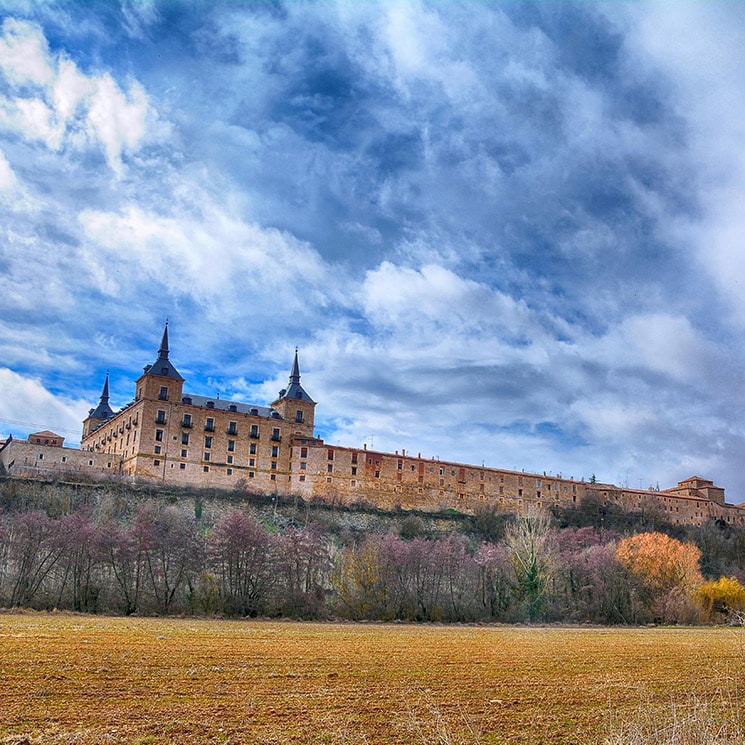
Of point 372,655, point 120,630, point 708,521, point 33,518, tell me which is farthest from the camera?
point 708,521

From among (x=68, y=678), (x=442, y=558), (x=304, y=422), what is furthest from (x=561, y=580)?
(x=68, y=678)

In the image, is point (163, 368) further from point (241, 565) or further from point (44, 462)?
point (241, 565)

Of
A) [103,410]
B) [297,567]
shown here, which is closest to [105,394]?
[103,410]

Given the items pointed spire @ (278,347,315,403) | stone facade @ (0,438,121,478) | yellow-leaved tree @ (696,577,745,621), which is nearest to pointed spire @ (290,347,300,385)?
pointed spire @ (278,347,315,403)

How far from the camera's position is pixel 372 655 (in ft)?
94.1

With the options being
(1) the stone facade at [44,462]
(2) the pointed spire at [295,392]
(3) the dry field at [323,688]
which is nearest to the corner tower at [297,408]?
(2) the pointed spire at [295,392]

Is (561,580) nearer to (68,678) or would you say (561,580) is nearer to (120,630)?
(120,630)

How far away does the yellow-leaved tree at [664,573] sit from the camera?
68.9 metres

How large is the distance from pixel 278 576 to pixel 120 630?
2278cm

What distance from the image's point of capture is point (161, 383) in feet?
315

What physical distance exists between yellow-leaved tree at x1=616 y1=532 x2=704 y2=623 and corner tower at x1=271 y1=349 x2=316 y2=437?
46234mm

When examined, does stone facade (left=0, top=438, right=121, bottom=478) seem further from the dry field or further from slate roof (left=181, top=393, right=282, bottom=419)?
the dry field

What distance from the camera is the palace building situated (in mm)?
91438

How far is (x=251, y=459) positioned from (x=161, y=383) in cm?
1508
